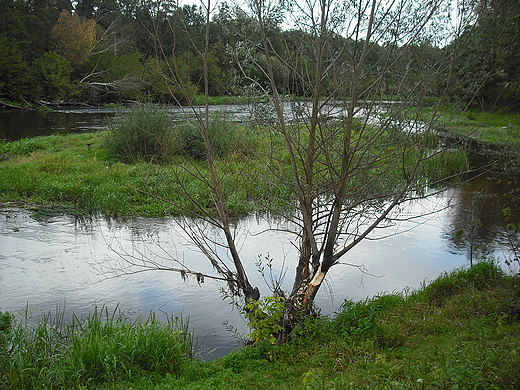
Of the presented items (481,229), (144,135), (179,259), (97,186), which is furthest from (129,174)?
(481,229)

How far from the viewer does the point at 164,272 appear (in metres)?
7.48

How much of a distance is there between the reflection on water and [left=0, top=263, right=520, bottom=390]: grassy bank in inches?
35.9

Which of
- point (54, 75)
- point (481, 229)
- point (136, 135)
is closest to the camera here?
point (481, 229)

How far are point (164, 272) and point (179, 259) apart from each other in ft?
1.77

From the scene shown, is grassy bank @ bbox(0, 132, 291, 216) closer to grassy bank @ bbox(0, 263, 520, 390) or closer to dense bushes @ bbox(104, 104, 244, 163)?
dense bushes @ bbox(104, 104, 244, 163)

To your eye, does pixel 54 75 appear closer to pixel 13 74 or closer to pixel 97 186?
pixel 13 74

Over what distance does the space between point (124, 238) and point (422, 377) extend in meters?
6.60

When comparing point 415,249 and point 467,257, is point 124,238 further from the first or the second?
point 467,257

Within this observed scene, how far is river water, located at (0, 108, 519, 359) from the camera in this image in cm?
621

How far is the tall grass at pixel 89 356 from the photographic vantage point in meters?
4.10

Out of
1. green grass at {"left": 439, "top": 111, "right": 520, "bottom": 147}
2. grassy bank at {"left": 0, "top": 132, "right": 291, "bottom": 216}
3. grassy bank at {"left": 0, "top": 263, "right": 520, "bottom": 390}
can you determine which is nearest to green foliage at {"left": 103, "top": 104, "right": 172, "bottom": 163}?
grassy bank at {"left": 0, "top": 132, "right": 291, "bottom": 216}

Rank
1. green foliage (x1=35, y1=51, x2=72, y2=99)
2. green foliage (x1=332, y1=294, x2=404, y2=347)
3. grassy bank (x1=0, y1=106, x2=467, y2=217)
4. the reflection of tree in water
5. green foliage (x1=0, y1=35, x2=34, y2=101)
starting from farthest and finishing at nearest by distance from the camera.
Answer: green foliage (x1=35, y1=51, x2=72, y2=99) < green foliage (x1=0, y1=35, x2=34, y2=101) < grassy bank (x1=0, y1=106, x2=467, y2=217) < the reflection of tree in water < green foliage (x1=332, y1=294, x2=404, y2=347)

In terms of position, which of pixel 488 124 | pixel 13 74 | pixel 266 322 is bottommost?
pixel 266 322

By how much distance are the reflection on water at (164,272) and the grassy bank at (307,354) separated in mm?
912
